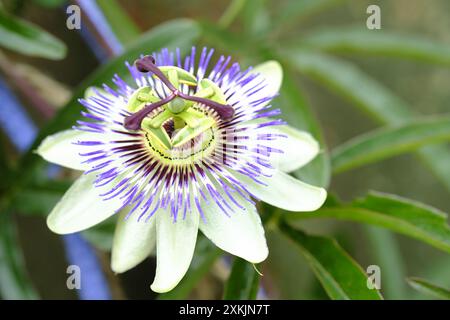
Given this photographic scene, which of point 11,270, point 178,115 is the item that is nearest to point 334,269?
point 178,115

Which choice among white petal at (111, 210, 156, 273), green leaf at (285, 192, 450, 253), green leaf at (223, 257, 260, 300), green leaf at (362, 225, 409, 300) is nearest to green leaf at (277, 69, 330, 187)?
green leaf at (285, 192, 450, 253)

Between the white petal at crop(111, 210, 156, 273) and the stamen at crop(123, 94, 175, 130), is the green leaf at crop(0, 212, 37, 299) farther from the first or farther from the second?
the stamen at crop(123, 94, 175, 130)

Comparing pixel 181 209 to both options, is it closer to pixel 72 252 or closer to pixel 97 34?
pixel 72 252

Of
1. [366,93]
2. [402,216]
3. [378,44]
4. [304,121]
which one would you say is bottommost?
[402,216]

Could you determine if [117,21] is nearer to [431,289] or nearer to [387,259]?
[431,289]

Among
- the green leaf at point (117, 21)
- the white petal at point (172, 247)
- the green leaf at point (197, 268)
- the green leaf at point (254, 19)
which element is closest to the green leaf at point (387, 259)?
the green leaf at point (254, 19)

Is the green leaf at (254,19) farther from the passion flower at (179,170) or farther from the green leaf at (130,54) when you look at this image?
the passion flower at (179,170)
